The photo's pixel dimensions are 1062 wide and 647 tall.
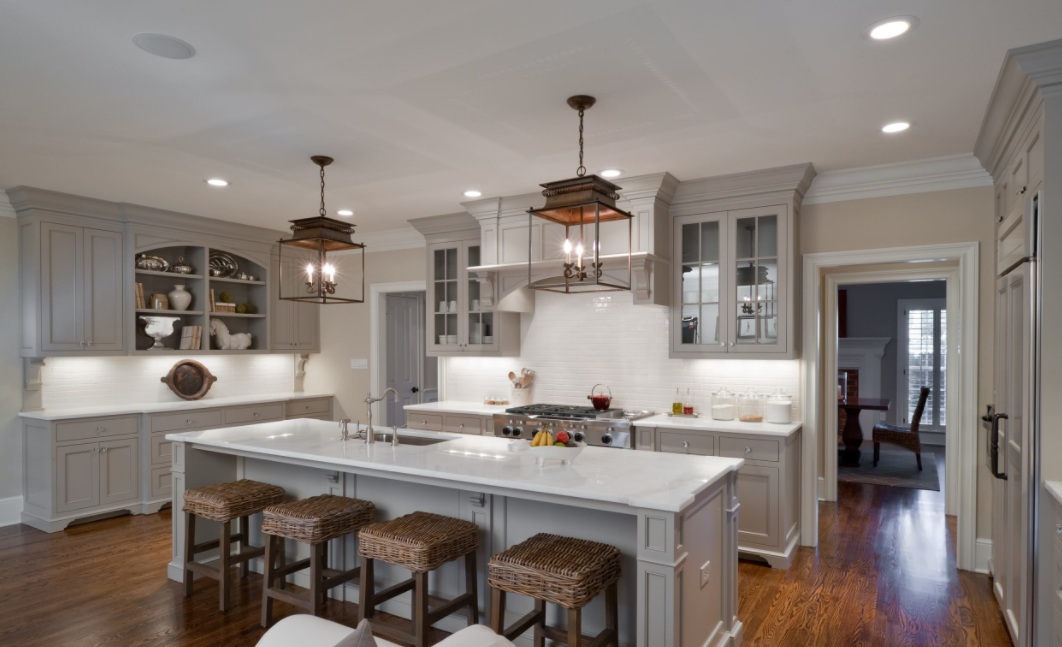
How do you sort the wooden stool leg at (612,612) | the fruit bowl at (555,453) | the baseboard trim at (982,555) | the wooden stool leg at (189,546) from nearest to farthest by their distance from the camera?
the wooden stool leg at (612,612) → the fruit bowl at (555,453) → the wooden stool leg at (189,546) → the baseboard trim at (982,555)

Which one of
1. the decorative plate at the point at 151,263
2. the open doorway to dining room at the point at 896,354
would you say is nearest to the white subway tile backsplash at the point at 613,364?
the decorative plate at the point at 151,263

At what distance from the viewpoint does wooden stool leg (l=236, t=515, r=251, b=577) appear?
3.96 meters

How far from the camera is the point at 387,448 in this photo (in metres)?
3.56

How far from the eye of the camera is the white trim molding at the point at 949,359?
13.9ft

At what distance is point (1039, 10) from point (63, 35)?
3.67 metres

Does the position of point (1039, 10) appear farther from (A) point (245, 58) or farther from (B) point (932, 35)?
(A) point (245, 58)

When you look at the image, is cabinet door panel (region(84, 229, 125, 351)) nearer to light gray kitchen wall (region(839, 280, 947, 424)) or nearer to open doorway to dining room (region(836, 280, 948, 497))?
open doorway to dining room (region(836, 280, 948, 497))

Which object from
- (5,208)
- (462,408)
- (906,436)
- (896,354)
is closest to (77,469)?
(5,208)

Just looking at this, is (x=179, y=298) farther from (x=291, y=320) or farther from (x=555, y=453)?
(x=555, y=453)

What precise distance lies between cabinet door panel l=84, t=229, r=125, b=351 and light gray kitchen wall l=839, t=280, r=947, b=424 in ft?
31.2

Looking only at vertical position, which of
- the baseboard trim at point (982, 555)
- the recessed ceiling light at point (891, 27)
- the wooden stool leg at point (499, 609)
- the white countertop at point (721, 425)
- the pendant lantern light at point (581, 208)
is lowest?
the baseboard trim at point (982, 555)

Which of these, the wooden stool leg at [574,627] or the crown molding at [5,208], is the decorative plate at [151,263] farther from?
the wooden stool leg at [574,627]

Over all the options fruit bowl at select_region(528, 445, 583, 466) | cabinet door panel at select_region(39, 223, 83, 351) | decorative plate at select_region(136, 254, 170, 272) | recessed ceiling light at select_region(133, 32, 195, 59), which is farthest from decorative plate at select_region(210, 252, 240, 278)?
fruit bowl at select_region(528, 445, 583, 466)

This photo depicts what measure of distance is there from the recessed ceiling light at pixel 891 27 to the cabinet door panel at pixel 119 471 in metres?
6.08
